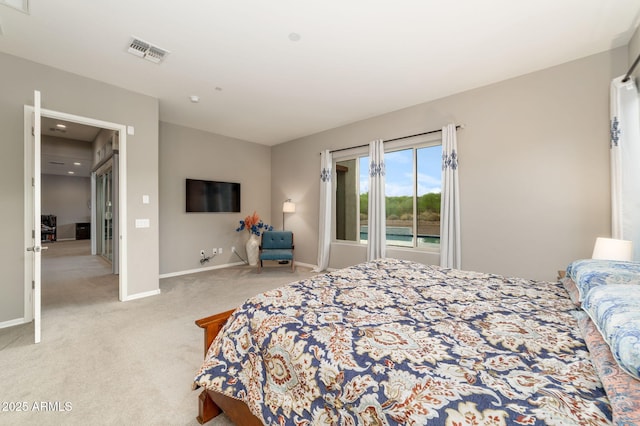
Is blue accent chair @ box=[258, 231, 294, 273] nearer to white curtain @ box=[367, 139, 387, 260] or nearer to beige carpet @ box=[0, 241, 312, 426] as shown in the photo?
beige carpet @ box=[0, 241, 312, 426]

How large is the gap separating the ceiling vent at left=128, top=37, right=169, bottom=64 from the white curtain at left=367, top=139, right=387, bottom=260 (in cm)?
314

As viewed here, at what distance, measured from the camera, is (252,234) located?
5809 mm

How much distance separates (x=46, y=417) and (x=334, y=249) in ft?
13.6

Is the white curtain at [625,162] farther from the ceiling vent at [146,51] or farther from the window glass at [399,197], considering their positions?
the ceiling vent at [146,51]

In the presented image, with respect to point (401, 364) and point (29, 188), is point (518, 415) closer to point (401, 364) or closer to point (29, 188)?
point (401, 364)

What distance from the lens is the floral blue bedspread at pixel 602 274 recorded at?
1.37 metres

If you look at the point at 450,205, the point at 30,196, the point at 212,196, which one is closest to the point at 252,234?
the point at 212,196

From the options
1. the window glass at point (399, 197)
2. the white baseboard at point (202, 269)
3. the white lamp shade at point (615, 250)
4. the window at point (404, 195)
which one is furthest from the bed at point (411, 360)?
the white baseboard at point (202, 269)

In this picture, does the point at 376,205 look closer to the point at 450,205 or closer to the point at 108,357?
the point at 450,205

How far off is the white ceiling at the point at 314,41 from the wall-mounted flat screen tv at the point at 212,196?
186 centimetres

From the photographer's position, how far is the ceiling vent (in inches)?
101

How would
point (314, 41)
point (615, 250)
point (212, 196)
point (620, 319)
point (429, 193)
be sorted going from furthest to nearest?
point (212, 196)
point (429, 193)
point (314, 41)
point (615, 250)
point (620, 319)

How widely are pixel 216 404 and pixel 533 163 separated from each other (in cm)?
389

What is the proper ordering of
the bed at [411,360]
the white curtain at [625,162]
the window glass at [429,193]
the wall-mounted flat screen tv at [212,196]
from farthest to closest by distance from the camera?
the wall-mounted flat screen tv at [212,196], the window glass at [429,193], the white curtain at [625,162], the bed at [411,360]
